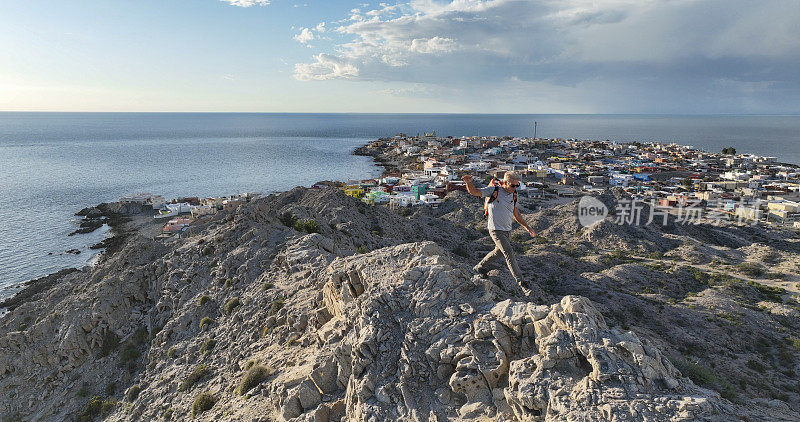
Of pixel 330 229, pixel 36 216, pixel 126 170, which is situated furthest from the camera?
pixel 126 170

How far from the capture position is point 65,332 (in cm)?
1902

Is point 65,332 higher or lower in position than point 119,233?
higher

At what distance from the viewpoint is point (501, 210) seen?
9.36 m

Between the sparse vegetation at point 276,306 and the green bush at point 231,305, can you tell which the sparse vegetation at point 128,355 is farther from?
the sparse vegetation at point 276,306

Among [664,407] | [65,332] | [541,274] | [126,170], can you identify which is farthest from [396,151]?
[664,407]

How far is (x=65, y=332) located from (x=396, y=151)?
119 m

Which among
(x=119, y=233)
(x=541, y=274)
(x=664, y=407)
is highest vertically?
(x=664, y=407)

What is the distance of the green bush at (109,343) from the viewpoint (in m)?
18.4

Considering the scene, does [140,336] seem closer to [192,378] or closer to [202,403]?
[192,378]

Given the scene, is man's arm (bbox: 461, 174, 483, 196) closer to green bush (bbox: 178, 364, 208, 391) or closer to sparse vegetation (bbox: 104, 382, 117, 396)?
green bush (bbox: 178, 364, 208, 391)

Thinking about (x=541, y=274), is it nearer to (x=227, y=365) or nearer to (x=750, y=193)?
(x=227, y=365)

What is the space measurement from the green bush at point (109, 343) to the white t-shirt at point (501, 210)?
17813 millimetres

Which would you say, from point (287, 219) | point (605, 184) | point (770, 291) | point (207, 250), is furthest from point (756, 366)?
A: point (605, 184)

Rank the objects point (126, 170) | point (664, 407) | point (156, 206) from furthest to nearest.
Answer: point (126, 170)
point (156, 206)
point (664, 407)
